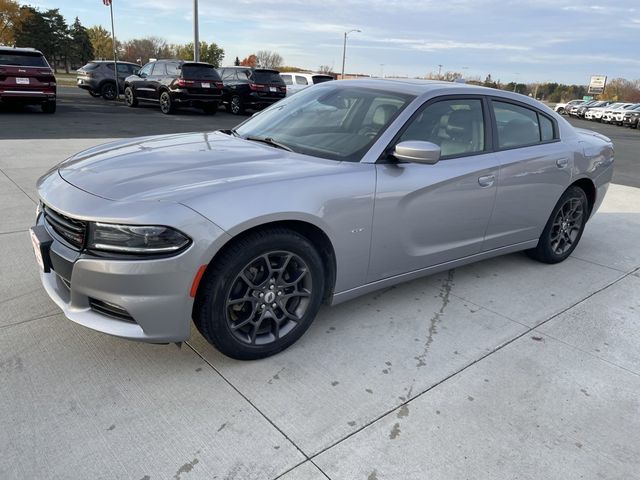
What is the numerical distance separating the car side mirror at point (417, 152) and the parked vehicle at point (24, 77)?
13881mm

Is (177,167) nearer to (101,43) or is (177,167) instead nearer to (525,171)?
(525,171)

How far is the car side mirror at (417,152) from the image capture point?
115 inches

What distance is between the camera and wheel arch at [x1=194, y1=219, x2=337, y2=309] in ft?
8.14

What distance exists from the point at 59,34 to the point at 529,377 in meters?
77.2

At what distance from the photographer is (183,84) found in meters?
16.5

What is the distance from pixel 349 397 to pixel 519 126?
8.98 ft

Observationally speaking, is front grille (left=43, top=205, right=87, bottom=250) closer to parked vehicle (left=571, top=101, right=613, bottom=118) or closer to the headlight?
the headlight

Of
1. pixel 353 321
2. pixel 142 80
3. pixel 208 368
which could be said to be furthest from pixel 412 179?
pixel 142 80

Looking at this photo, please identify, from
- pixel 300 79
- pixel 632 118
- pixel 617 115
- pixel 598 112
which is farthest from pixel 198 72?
pixel 598 112

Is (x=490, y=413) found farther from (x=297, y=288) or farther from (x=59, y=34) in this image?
(x=59, y=34)

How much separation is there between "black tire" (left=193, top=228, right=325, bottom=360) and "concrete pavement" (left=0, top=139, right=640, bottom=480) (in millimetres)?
144

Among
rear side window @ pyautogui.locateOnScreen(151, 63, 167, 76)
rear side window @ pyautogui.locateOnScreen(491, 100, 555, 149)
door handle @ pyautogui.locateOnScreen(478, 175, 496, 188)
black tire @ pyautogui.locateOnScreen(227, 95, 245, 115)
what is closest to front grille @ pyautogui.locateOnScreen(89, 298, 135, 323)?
door handle @ pyautogui.locateOnScreen(478, 175, 496, 188)

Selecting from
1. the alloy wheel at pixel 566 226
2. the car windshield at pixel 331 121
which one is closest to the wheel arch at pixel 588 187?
the alloy wheel at pixel 566 226

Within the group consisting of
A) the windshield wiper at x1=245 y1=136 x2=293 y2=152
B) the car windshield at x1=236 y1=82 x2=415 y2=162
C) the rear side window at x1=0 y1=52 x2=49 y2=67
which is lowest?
the windshield wiper at x1=245 y1=136 x2=293 y2=152
